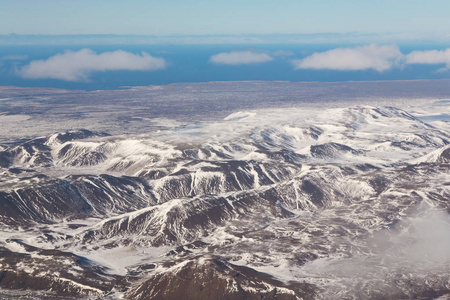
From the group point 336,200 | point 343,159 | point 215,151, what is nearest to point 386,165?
point 343,159

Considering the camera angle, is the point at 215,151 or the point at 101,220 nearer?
the point at 101,220

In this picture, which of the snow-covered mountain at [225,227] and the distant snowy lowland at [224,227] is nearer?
the distant snowy lowland at [224,227]

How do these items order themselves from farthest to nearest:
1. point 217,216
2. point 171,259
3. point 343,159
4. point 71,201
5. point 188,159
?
point 343,159, point 188,159, point 71,201, point 217,216, point 171,259

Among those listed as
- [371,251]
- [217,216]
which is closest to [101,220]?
[217,216]

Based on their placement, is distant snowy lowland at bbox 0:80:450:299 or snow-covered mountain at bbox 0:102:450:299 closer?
distant snowy lowland at bbox 0:80:450:299

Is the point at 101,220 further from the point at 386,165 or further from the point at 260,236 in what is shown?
the point at 386,165

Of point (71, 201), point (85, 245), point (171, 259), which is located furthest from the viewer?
point (71, 201)
